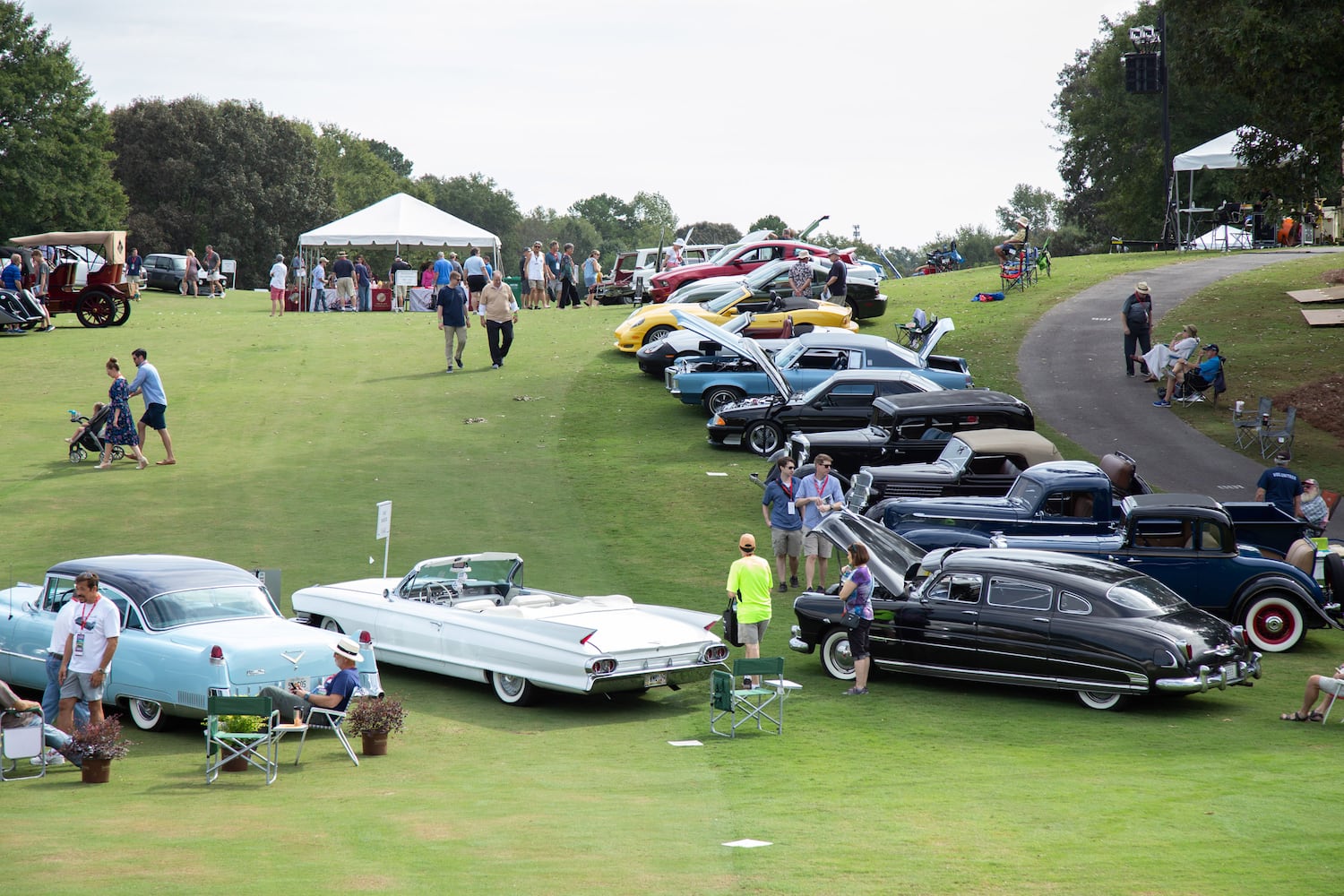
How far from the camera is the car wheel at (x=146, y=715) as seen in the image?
1037 centimetres

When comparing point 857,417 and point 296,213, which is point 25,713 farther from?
point 296,213

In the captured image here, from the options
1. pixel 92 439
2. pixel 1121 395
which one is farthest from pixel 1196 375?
pixel 92 439

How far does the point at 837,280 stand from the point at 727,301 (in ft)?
11.7

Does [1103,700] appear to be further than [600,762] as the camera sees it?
Yes

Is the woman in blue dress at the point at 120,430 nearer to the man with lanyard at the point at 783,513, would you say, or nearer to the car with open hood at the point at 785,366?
the car with open hood at the point at 785,366

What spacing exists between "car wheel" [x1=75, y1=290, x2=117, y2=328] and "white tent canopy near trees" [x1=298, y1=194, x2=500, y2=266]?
8227 mm

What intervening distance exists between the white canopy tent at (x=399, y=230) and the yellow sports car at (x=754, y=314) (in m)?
13.7

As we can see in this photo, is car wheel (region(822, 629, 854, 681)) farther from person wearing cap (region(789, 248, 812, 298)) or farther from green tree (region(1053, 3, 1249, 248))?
green tree (region(1053, 3, 1249, 248))

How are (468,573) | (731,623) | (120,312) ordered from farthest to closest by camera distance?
(120,312) < (468,573) < (731,623)

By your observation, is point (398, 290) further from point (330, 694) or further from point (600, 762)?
point (600, 762)

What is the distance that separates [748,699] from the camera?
437 inches

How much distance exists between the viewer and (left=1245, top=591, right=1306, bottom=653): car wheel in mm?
13133

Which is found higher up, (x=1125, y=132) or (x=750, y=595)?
(x=1125, y=132)

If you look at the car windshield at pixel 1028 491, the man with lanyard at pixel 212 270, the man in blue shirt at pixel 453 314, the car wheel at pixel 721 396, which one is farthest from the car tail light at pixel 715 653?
the man with lanyard at pixel 212 270
